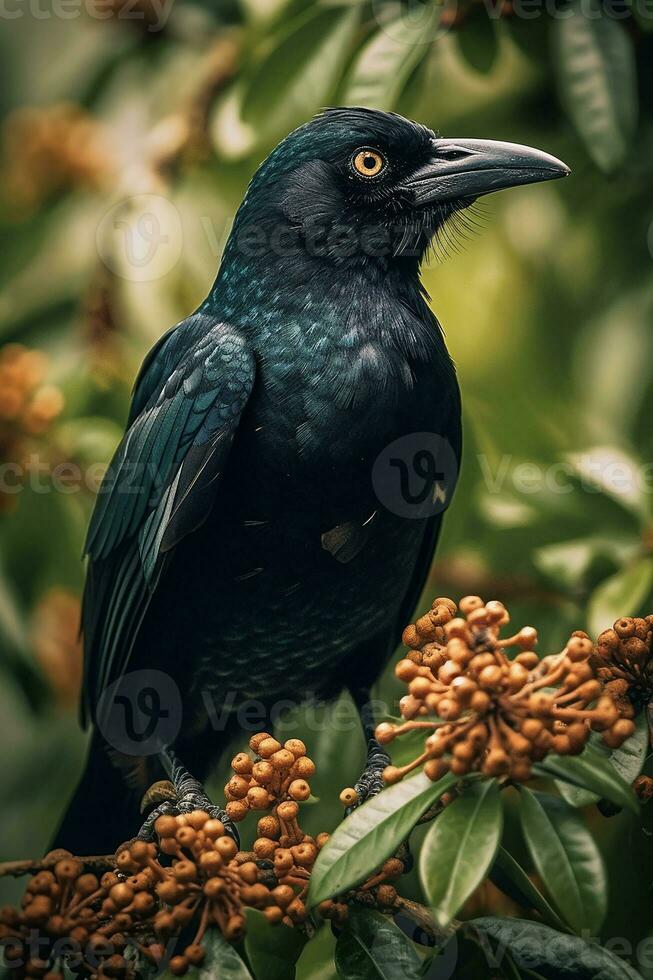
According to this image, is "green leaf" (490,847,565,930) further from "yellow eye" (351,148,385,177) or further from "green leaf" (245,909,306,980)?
"yellow eye" (351,148,385,177)

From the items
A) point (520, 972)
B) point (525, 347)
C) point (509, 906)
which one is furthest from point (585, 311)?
point (520, 972)

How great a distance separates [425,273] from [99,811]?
76.6 inches

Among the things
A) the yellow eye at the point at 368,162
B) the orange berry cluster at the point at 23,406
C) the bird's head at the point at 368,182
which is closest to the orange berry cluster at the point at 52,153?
the orange berry cluster at the point at 23,406

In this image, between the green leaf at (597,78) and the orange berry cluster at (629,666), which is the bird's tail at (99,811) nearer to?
the orange berry cluster at (629,666)

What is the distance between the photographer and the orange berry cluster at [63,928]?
2107 mm

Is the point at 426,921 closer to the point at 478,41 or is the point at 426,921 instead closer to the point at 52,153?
the point at 478,41

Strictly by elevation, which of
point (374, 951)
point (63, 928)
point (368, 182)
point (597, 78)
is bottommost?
point (63, 928)

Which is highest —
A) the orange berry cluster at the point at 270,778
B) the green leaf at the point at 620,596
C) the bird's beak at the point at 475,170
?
the bird's beak at the point at 475,170

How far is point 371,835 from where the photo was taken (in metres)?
1.90

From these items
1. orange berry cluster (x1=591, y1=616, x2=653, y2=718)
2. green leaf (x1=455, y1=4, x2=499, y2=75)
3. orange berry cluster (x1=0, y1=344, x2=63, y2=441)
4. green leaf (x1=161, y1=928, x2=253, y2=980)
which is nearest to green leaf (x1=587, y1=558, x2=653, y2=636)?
orange berry cluster (x1=591, y1=616, x2=653, y2=718)

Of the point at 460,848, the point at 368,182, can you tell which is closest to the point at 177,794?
the point at 460,848

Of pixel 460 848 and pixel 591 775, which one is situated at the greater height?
pixel 591 775

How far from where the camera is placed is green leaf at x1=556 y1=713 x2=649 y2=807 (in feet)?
6.49

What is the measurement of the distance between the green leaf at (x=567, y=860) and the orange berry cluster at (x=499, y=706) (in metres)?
0.11
